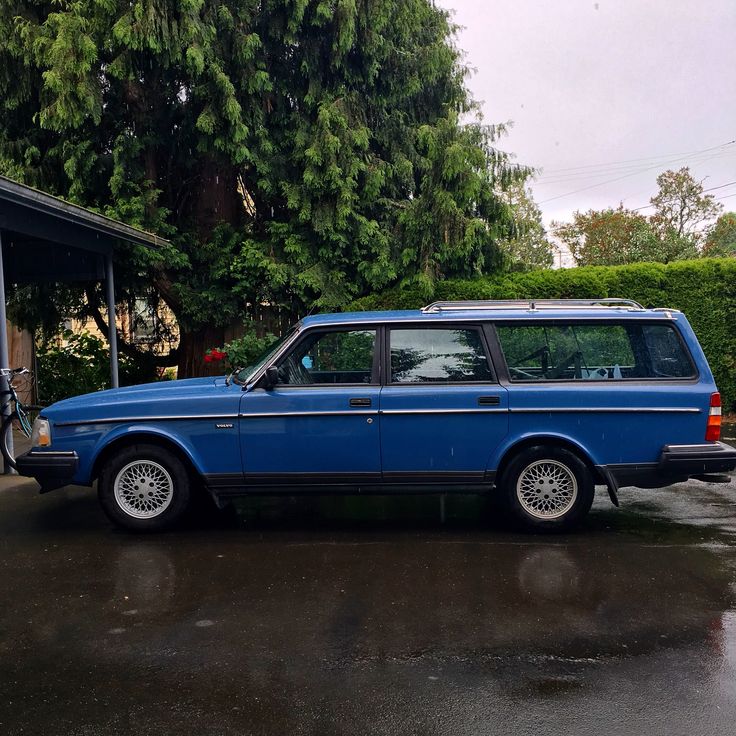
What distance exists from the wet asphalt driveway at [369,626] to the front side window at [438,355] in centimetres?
130

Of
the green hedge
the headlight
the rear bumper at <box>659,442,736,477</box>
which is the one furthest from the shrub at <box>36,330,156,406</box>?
the rear bumper at <box>659,442,736,477</box>

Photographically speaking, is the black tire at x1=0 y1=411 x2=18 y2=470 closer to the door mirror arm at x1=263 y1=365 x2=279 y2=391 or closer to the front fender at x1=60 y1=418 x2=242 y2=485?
the front fender at x1=60 y1=418 x2=242 y2=485

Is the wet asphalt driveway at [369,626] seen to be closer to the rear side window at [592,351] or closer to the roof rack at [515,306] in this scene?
the rear side window at [592,351]

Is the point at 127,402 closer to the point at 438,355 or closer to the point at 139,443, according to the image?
the point at 139,443

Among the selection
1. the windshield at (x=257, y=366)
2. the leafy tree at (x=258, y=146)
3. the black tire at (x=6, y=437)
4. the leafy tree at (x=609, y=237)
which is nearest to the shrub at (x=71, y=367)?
the leafy tree at (x=258, y=146)

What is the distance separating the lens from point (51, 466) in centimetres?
593

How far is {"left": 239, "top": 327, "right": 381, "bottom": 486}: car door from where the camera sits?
228 inches

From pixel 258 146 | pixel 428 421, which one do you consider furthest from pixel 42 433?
pixel 258 146

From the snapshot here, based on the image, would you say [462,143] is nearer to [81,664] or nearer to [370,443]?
[370,443]

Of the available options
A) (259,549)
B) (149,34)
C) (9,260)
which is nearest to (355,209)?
(149,34)

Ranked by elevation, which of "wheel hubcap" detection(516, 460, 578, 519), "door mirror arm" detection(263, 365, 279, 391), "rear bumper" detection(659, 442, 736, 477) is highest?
"door mirror arm" detection(263, 365, 279, 391)

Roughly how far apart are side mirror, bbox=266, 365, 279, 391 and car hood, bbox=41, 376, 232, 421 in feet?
1.48

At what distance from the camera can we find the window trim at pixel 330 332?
5.89 metres

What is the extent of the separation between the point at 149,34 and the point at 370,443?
8.57m
